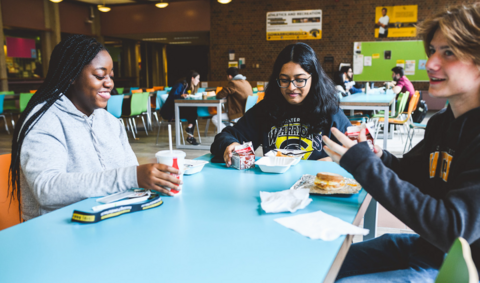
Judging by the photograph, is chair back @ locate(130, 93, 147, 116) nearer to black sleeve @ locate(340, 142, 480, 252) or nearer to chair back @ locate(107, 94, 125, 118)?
chair back @ locate(107, 94, 125, 118)

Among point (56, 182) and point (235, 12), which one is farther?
point (235, 12)

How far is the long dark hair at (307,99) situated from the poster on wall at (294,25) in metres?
9.10

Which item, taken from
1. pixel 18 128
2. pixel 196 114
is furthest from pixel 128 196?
pixel 196 114

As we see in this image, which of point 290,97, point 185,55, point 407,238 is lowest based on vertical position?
point 407,238

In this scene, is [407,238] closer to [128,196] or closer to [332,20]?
[128,196]

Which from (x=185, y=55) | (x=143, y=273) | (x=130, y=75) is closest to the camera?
(x=143, y=273)

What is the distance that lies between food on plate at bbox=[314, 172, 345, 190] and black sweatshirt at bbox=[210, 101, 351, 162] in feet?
2.15

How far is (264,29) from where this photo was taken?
35.2 ft

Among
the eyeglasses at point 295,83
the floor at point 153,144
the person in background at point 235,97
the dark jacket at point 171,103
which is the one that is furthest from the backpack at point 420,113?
the eyeglasses at point 295,83

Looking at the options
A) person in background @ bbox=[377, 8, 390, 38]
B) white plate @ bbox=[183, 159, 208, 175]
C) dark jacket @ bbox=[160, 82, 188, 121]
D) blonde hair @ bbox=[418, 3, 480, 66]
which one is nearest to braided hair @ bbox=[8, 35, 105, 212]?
white plate @ bbox=[183, 159, 208, 175]

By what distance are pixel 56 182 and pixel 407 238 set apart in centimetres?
102

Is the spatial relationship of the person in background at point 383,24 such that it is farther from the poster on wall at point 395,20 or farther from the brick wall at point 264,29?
the brick wall at point 264,29

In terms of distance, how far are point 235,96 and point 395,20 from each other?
6.66 metres

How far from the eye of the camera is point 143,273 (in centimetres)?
64
